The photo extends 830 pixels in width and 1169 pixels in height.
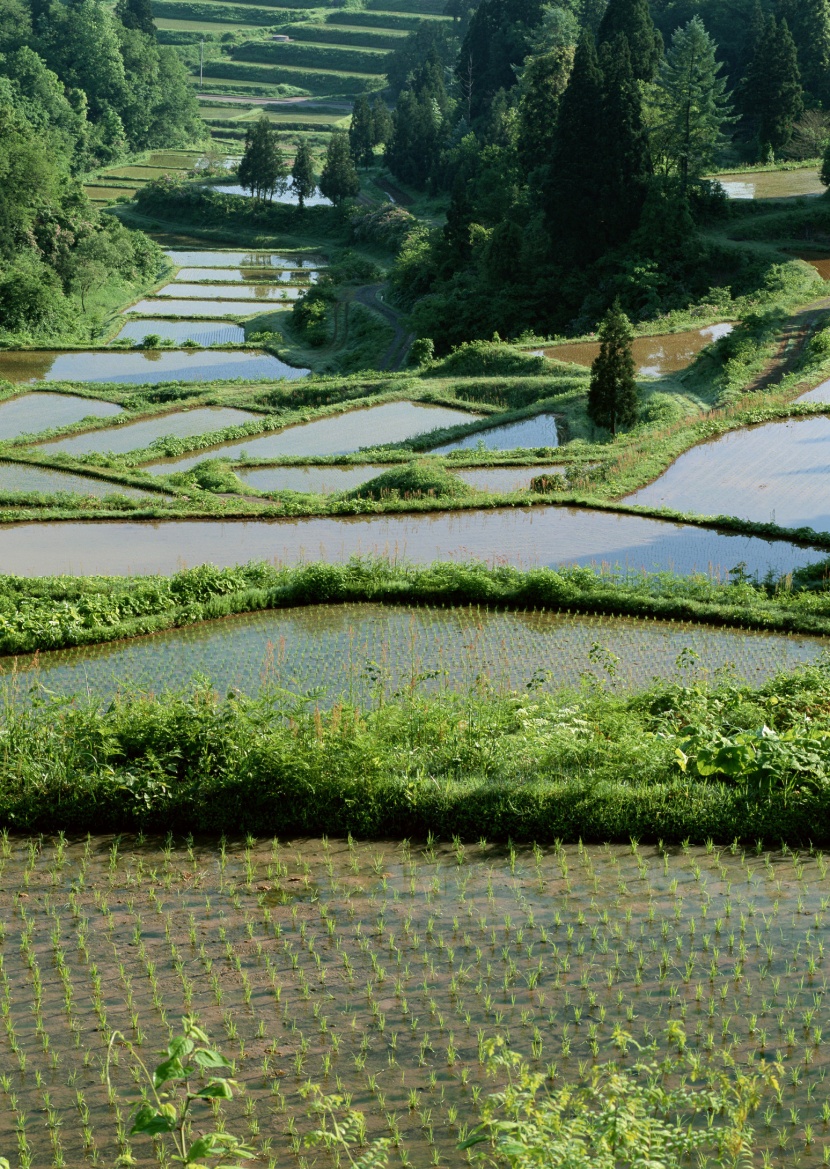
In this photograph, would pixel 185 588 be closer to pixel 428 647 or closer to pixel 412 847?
pixel 428 647

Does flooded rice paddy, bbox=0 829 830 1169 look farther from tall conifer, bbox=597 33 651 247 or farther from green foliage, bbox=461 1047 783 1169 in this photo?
tall conifer, bbox=597 33 651 247

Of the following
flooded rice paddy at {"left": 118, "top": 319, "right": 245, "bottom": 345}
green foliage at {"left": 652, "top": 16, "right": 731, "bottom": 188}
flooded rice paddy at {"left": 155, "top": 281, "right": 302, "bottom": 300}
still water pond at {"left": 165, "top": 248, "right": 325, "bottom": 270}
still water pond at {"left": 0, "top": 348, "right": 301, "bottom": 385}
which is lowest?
still water pond at {"left": 0, "top": 348, "right": 301, "bottom": 385}

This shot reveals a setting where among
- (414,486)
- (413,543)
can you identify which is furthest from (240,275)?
(413,543)

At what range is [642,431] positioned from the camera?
22.8 m

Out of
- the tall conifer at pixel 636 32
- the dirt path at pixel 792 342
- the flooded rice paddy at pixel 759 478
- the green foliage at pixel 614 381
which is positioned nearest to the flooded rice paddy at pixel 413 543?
the flooded rice paddy at pixel 759 478

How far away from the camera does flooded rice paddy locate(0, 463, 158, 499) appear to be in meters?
20.8

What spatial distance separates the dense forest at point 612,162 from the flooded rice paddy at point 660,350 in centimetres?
373

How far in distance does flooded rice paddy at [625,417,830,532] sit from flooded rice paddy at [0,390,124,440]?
13.6 metres

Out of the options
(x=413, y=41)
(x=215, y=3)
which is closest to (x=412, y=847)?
(x=413, y=41)

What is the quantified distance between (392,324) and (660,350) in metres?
12.8

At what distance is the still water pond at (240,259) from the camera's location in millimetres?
53781

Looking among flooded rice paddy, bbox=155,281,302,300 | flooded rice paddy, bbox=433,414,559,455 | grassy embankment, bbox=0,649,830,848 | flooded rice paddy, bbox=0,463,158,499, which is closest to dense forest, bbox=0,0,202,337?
flooded rice paddy, bbox=155,281,302,300

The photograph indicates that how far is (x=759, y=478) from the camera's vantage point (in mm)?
19922

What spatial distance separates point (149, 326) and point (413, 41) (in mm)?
52247
